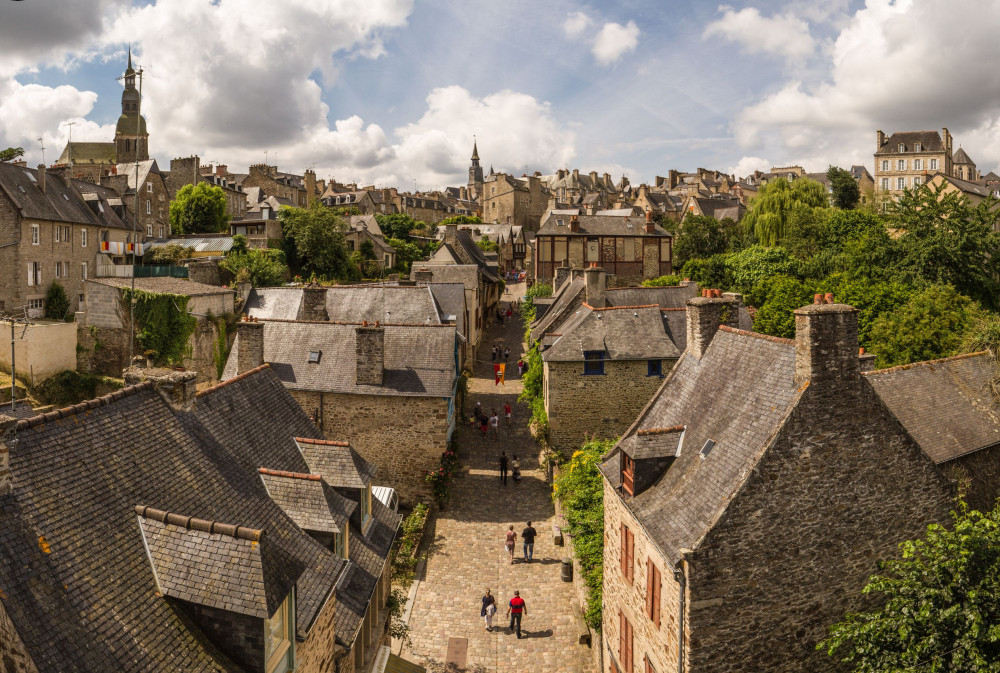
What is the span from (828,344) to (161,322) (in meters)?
24.3

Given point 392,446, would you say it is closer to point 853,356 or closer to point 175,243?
point 853,356

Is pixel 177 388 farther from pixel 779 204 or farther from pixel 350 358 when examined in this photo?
pixel 779 204

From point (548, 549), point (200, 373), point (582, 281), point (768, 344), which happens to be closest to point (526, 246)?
point (582, 281)

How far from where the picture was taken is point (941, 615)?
24.9 feet

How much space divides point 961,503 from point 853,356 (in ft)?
10.4

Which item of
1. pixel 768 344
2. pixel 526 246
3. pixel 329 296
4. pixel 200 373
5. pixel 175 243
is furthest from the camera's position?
pixel 526 246

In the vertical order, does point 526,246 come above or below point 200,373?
above

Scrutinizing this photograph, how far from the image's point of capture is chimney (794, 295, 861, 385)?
8758 millimetres

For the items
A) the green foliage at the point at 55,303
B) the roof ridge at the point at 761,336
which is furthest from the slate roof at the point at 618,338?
the green foliage at the point at 55,303

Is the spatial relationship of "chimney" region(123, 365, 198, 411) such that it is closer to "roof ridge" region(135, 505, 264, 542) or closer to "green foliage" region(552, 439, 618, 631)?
"roof ridge" region(135, 505, 264, 542)

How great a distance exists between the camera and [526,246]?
8638 cm

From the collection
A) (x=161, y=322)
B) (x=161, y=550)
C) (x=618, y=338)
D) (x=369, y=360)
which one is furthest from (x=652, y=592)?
(x=161, y=322)

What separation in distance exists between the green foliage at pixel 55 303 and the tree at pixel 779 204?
41.8 m

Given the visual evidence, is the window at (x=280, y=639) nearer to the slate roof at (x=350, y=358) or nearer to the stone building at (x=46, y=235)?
the slate roof at (x=350, y=358)
